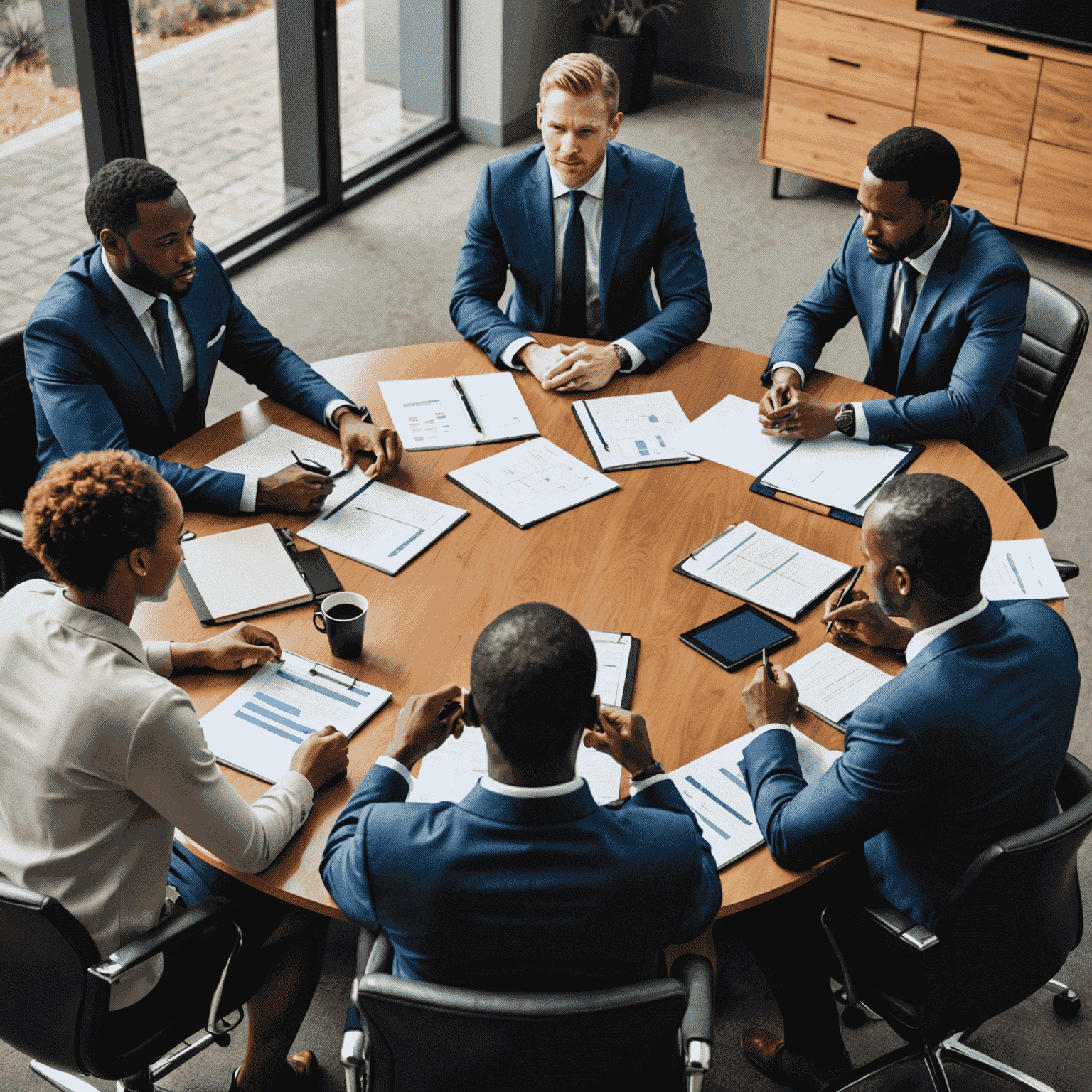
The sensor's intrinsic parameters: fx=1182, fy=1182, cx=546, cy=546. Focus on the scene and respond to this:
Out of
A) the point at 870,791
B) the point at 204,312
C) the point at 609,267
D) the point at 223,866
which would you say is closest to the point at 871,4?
the point at 609,267

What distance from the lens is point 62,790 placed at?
5.66ft

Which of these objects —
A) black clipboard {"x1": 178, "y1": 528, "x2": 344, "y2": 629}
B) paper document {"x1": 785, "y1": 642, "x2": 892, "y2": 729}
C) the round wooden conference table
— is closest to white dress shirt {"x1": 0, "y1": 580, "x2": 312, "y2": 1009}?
the round wooden conference table

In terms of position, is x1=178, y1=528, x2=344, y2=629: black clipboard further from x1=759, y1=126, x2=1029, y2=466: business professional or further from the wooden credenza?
the wooden credenza

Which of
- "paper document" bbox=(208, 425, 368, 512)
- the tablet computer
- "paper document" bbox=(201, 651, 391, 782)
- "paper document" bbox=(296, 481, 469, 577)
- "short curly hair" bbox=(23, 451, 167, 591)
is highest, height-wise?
"short curly hair" bbox=(23, 451, 167, 591)

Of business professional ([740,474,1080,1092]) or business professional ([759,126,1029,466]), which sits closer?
business professional ([740,474,1080,1092])

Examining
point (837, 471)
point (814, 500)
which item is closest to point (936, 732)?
point (814, 500)

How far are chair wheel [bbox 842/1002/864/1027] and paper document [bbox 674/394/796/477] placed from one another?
1.17 metres

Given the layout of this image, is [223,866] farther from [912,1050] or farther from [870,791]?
[912,1050]

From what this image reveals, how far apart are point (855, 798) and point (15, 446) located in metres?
2.07

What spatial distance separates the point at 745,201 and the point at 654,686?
4.49m

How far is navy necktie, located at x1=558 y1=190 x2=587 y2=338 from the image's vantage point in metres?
3.28

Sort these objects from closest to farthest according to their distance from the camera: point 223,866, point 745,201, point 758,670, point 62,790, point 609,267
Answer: point 62,790, point 223,866, point 758,670, point 609,267, point 745,201

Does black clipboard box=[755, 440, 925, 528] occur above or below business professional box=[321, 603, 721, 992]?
below

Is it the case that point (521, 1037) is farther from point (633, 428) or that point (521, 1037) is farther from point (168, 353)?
point (168, 353)
